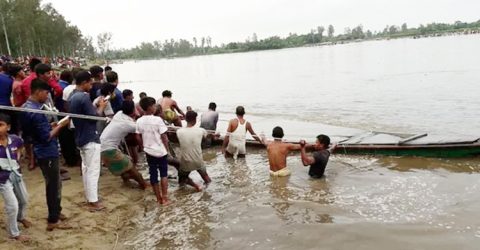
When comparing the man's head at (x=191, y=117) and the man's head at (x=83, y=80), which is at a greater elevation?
the man's head at (x=83, y=80)

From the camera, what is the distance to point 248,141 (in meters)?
11.2

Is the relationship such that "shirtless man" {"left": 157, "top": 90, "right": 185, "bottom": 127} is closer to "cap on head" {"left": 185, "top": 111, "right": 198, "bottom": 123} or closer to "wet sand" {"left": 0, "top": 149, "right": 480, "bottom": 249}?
"wet sand" {"left": 0, "top": 149, "right": 480, "bottom": 249}

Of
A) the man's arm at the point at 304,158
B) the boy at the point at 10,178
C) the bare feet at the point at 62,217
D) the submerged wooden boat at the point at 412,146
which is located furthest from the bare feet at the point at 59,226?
the submerged wooden boat at the point at 412,146

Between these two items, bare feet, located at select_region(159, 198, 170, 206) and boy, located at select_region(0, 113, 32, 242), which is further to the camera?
bare feet, located at select_region(159, 198, 170, 206)

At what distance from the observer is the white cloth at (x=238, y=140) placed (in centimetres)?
970

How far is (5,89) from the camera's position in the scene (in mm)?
7238

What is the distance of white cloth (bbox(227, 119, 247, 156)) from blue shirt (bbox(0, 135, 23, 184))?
17.7ft

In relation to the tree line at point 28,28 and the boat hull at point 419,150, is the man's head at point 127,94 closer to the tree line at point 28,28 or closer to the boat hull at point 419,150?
the boat hull at point 419,150

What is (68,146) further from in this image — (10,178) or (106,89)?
(10,178)

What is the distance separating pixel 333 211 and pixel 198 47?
648ft

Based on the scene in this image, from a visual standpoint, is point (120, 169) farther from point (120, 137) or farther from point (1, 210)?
point (1, 210)

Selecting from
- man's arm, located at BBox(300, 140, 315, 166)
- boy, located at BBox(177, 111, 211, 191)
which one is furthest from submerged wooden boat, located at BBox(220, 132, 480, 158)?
boy, located at BBox(177, 111, 211, 191)

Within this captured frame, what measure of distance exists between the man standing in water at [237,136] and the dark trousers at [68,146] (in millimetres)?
3352

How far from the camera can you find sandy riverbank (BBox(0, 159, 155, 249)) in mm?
5227
